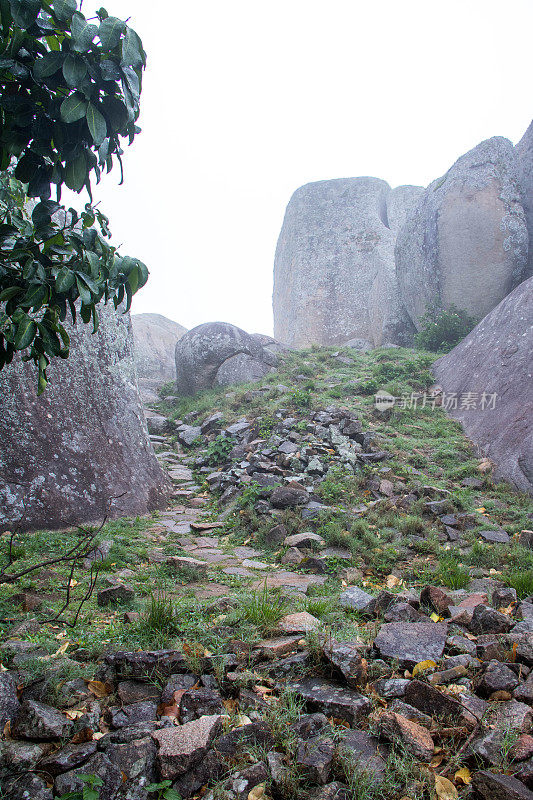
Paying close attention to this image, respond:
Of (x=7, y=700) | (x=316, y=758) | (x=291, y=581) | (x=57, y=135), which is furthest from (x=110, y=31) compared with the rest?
(x=291, y=581)

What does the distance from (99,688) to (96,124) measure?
2366 mm

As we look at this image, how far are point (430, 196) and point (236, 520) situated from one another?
10190 mm

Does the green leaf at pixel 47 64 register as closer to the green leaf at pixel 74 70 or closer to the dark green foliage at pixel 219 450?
the green leaf at pixel 74 70

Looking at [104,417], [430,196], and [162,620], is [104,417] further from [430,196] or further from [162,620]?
[430,196]

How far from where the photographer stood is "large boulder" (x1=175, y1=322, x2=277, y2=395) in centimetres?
1252

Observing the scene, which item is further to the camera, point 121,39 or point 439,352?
point 439,352

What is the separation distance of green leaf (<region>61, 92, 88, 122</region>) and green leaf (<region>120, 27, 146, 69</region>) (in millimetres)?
214

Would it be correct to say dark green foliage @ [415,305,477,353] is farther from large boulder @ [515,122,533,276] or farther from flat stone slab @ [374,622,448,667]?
flat stone slab @ [374,622,448,667]

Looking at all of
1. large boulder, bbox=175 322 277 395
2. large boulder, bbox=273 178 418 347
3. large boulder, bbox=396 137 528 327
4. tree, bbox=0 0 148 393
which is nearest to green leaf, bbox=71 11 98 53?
tree, bbox=0 0 148 393

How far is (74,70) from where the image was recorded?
1821 mm

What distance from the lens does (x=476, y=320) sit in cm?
1139

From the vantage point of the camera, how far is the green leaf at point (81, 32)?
178cm

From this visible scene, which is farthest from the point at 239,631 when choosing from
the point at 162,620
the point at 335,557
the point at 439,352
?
the point at 439,352

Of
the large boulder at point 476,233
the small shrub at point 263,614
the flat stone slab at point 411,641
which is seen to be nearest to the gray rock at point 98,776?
the small shrub at point 263,614
